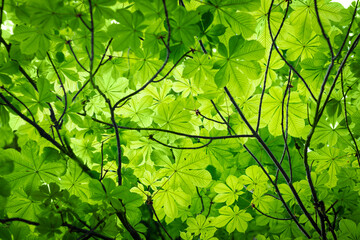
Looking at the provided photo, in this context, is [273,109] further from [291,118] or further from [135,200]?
[135,200]

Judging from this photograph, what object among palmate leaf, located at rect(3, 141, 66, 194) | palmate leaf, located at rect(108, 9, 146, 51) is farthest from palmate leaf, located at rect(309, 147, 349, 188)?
palmate leaf, located at rect(3, 141, 66, 194)

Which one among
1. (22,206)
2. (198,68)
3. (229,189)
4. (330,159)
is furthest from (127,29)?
(330,159)

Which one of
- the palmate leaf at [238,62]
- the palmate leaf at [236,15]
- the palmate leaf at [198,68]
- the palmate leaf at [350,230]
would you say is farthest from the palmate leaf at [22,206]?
the palmate leaf at [350,230]

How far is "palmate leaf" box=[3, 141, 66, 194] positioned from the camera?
4.25 ft

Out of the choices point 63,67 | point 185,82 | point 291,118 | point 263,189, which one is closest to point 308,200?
point 263,189

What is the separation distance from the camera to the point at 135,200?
1320mm

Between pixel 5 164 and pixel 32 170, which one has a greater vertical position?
pixel 5 164

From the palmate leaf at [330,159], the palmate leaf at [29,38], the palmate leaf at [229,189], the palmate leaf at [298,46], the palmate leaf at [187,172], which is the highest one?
the palmate leaf at [298,46]

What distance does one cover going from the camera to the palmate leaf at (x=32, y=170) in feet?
4.25

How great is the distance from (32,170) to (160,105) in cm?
76

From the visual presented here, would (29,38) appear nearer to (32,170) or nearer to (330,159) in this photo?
(32,170)

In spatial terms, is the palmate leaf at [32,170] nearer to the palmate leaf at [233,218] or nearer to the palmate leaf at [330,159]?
the palmate leaf at [233,218]

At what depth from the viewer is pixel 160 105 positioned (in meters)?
1.50

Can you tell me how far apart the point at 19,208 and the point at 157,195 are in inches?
30.0
